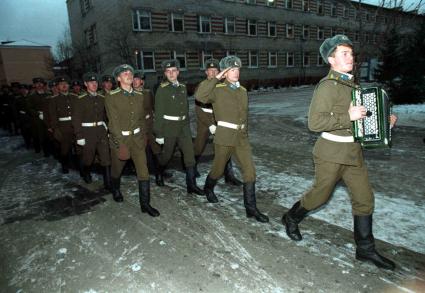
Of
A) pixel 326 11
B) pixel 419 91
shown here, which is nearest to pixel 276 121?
pixel 419 91

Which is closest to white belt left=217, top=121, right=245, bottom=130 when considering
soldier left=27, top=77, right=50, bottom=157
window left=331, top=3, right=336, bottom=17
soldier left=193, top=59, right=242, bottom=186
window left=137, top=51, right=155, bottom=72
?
soldier left=193, top=59, right=242, bottom=186

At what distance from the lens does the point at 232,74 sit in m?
4.33

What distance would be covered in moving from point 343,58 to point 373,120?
677mm

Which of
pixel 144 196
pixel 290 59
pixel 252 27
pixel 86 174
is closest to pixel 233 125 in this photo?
pixel 144 196

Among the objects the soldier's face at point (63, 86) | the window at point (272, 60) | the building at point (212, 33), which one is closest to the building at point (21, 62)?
the building at point (212, 33)

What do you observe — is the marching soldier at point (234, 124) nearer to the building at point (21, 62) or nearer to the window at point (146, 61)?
the window at point (146, 61)

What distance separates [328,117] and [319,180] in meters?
0.70

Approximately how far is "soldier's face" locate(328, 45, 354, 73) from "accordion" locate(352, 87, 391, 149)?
28 cm

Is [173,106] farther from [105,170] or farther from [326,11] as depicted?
[326,11]

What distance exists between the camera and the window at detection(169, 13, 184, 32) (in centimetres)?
2769

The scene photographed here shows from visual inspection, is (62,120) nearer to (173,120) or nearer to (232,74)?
(173,120)

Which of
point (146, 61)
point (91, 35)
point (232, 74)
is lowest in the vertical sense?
point (232, 74)

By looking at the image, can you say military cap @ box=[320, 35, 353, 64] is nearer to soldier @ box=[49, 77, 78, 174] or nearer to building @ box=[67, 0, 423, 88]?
soldier @ box=[49, 77, 78, 174]

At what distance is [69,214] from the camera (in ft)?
16.4
